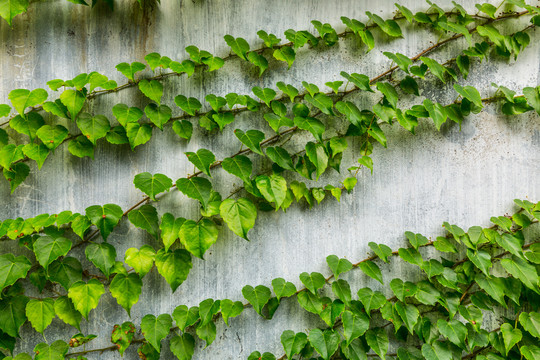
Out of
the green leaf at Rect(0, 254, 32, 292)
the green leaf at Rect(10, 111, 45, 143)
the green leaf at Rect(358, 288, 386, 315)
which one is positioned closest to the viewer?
the green leaf at Rect(0, 254, 32, 292)

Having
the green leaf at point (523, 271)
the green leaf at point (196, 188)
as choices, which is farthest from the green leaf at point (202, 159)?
the green leaf at point (523, 271)

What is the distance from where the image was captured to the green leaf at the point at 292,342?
171 cm

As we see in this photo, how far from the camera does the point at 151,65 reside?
167 centimetres

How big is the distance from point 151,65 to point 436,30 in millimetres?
1489

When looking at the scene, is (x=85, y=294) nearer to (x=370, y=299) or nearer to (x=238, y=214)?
(x=238, y=214)

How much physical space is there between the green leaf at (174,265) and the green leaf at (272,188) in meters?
0.47

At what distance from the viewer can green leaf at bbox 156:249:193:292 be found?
167 cm

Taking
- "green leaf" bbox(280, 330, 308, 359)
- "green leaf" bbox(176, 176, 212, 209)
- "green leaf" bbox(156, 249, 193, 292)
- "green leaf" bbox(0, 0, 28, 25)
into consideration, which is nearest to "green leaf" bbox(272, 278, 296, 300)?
"green leaf" bbox(280, 330, 308, 359)

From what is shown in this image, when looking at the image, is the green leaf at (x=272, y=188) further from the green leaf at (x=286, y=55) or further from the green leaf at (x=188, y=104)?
the green leaf at (x=286, y=55)

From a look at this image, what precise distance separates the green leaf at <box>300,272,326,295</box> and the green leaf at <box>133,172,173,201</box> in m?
0.80

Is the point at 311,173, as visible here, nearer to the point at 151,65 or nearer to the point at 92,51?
the point at 151,65

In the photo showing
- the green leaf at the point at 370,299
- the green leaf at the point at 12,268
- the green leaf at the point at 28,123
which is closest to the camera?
the green leaf at the point at 12,268

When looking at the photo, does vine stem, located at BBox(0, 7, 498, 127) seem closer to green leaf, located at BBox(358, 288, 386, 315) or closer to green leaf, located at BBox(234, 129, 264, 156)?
green leaf, located at BBox(234, 129, 264, 156)

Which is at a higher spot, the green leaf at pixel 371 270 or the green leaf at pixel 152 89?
the green leaf at pixel 152 89
